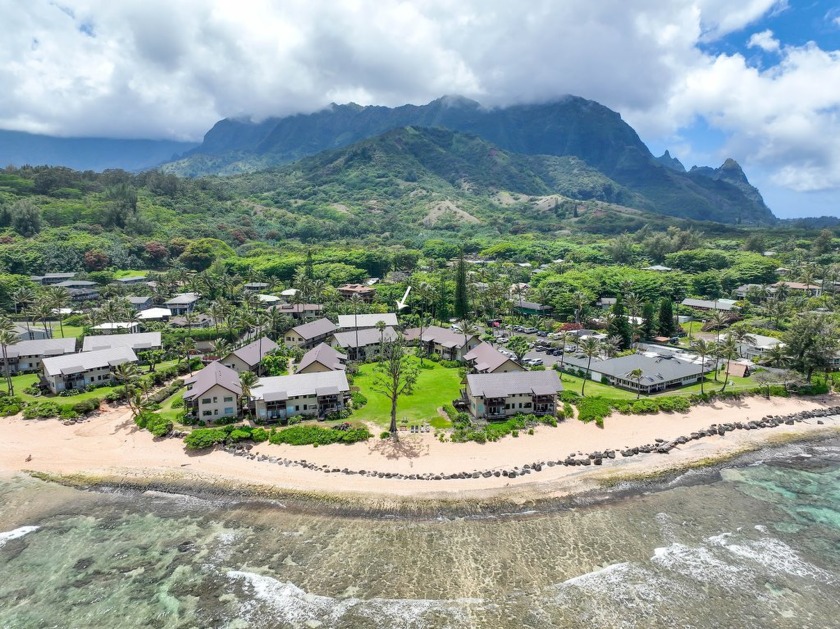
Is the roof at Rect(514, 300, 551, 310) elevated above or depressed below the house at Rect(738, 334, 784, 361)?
above

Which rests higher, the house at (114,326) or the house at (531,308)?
the house at (114,326)

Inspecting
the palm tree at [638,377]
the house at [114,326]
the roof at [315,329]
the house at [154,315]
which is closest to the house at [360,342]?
the roof at [315,329]

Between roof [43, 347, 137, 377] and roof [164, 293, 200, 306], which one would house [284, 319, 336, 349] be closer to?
roof [43, 347, 137, 377]

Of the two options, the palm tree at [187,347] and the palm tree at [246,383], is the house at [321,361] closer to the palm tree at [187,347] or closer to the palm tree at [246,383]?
the palm tree at [246,383]

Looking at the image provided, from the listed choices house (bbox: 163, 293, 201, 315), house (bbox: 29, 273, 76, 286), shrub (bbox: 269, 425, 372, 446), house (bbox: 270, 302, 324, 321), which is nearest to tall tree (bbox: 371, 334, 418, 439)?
shrub (bbox: 269, 425, 372, 446)

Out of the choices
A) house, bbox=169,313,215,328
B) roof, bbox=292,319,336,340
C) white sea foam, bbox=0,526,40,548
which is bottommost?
white sea foam, bbox=0,526,40,548

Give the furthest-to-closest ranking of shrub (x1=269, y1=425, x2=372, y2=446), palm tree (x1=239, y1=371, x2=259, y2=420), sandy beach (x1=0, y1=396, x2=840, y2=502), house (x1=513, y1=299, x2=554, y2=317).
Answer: house (x1=513, y1=299, x2=554, y2=317)
palm tree (x1=239, y1=371, x2=259, y2=420)
shrub (x1=269, y1=425, x2=372, y2=446)
sandy beach (x1=0, y1=396, x2=840, y2=502)

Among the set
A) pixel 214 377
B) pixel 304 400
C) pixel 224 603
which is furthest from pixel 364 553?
pixel 214 377
